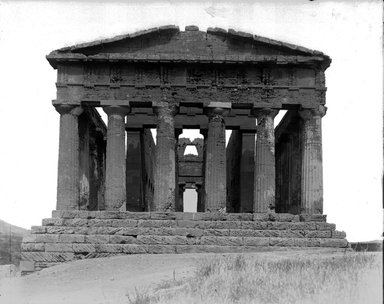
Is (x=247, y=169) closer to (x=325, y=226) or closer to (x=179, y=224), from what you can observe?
(x=325, y=226)

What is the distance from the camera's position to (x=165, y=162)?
2500 centimetres

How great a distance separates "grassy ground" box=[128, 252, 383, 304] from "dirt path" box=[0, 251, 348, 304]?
1175 mm

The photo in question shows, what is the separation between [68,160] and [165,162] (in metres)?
3.74

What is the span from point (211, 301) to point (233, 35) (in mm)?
15296

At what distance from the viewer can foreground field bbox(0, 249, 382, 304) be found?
12.1 meters

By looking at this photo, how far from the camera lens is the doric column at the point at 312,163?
2486cm

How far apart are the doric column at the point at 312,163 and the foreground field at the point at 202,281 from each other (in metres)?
3.78

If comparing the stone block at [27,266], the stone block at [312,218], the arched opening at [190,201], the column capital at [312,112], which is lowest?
the stone block at [27,266]

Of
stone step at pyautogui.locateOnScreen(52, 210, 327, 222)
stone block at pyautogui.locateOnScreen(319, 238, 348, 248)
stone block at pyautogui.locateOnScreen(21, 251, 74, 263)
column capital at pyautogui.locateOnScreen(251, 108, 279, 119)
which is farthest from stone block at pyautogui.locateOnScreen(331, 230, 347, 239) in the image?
stone block at pyautogui.locateOnScreen(21, 251, 74, 263)

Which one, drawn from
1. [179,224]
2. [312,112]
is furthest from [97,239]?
[312,112]

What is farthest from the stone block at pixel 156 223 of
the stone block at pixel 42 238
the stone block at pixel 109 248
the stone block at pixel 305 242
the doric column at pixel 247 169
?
the doric column at pixel 247 169

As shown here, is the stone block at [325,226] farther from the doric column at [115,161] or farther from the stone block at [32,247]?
the stone block at [32,247]

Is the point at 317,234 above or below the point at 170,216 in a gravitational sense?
below

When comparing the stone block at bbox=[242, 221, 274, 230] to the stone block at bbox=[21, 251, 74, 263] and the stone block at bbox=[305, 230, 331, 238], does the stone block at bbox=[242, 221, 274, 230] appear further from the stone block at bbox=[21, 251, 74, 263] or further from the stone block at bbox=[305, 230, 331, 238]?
the stone block at bbox=[21, 251, 74, 263]
